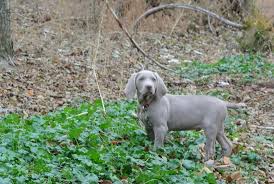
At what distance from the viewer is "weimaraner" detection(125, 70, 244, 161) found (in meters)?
7.70

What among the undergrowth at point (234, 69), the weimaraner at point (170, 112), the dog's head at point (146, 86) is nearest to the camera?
the dog's head at point (146, 86)

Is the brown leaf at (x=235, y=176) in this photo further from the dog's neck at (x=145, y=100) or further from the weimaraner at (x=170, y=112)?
the dog's neck at (x=145, y=100)

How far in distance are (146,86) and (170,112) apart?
0.56 m

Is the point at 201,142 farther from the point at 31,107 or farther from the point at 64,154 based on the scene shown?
the point at 31,107

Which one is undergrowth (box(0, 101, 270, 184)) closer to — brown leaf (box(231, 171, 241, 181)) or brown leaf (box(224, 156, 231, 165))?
brown leaf (box(224, 156, 231, 165))

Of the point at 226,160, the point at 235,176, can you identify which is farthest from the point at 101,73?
the point at 235,176

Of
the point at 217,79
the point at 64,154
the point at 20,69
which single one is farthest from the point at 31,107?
the point at 217,79

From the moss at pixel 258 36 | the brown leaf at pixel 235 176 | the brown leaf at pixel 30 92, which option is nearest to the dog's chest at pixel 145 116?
the brown leaf at pixel 235 176

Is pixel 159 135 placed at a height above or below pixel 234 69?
above

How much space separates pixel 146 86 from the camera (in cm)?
750

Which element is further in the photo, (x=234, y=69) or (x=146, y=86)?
(x=234, y=69)

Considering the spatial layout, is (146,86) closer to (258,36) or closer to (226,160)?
(226,160)

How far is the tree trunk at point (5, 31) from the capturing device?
1234cm

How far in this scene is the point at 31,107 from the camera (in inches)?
397
